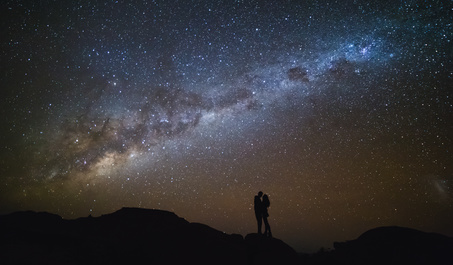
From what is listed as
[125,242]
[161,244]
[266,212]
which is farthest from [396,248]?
[125,242]

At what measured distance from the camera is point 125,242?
9969 millimetres

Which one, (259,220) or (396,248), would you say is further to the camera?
(259,220)

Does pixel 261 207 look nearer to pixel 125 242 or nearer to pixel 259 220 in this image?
pixel 259 220

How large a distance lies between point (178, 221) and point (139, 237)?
232cm

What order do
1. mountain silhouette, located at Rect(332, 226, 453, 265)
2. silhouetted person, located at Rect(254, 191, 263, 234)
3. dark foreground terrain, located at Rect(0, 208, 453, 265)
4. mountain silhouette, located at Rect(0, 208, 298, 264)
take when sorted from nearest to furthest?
mountain silhouette, located at Rect(0, 208, 298, 264) → dark foreground terrain, located at Rect(0, 208, 453, 265) → mountain silhouette, located at Rect(332, 226, 453, 265) → silhouetted person, located at Rect(254, 191, 263, 234)

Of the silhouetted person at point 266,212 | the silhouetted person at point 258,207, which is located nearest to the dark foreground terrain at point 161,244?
the silhouetted person at point 266,212

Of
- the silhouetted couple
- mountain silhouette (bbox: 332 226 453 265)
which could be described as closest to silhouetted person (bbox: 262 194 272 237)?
the silhouetted couple

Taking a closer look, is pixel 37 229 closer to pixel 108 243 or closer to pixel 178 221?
pixel 108 243

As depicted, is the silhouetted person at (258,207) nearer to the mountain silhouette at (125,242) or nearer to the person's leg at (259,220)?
the person's leg at (259,220)

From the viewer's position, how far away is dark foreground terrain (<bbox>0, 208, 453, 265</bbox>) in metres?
8.73

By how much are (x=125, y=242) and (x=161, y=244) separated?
155cm

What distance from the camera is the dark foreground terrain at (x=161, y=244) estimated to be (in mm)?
8727

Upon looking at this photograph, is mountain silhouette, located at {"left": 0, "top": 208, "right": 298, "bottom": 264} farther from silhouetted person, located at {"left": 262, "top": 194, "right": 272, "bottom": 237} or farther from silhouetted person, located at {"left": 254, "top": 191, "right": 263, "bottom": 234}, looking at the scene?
silhouetted person, located at {"left": 254, "top": 191, "right": 263, "bottom": 234}

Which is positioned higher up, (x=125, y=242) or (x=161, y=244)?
(x=125, y=242)
